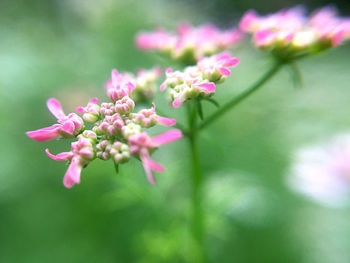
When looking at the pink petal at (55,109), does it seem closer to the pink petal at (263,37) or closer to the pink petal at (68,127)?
the pink petal at (68,127)

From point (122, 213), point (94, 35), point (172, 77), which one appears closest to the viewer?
point (172, 77)


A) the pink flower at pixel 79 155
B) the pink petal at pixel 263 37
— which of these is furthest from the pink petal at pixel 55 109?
the pink petal at pixel 263 37

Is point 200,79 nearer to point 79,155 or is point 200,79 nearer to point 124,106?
point 124,106

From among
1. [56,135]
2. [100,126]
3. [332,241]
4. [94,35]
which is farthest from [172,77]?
[94,35]

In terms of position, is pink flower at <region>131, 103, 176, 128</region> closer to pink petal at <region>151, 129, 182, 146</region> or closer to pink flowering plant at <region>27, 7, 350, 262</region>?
pink flowering plant at <region>27, 7, 350, 262</region>

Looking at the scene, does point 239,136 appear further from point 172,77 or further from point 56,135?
point 56,135

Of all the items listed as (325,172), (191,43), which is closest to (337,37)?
(191,43)
